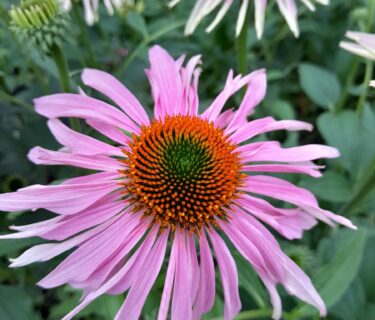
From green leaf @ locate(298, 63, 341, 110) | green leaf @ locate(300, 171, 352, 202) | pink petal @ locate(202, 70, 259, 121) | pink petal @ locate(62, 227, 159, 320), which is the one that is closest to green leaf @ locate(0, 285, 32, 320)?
pink petal @ locate(62, 227, 159, 320)

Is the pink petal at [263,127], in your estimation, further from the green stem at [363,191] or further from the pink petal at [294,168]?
the green stem at [363,191]

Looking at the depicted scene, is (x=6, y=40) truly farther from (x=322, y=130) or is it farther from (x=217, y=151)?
(x=322, y=130)

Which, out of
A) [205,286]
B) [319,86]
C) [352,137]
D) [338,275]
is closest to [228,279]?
[205,286]

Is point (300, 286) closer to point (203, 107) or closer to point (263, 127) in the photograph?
point (263, 127)

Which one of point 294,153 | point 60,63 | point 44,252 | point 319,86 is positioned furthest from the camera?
point 319,86

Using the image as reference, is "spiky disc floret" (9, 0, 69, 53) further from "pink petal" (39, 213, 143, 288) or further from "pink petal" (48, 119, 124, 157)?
"pink petal" (39, 213, 143, 288)
